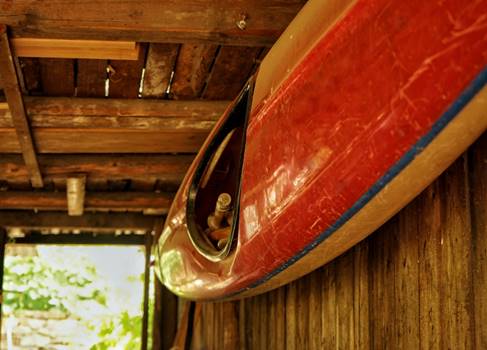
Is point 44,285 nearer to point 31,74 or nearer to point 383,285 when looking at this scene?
point 31,74

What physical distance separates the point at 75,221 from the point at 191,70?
3625 mm

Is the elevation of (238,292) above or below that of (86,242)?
below

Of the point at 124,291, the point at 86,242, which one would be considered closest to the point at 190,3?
the point at 86,242

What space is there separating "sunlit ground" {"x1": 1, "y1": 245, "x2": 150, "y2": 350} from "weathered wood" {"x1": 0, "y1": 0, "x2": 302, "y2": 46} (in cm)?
874

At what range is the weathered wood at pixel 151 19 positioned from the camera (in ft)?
10.1

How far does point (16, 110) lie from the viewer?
4.17m

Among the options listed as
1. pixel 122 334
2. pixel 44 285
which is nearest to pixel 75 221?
pixel 122 334

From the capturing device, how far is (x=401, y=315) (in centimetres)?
241

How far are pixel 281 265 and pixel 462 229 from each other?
76 cm

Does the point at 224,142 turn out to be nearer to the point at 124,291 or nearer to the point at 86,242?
the point at 86,242

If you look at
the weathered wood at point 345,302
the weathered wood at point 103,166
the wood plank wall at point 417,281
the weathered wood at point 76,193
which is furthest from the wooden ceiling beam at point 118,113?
the weathered wood at point 345,302

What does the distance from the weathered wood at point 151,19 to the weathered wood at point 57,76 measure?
26.2 inches

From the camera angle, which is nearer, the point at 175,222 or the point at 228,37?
the point at 228,37

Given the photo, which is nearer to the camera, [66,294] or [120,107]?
[120,107]
